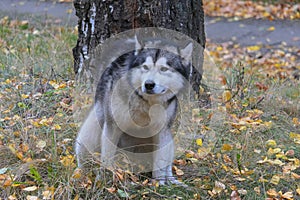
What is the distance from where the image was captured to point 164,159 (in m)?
3.94

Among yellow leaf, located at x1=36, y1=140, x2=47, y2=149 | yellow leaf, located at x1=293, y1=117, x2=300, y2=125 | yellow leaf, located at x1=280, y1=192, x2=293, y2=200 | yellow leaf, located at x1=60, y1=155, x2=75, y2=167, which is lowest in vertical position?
yellow leaf, located at x1=280, y1=192, x2=293, y2=200

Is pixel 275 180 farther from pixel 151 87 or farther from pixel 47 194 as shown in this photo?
pixel 47 194

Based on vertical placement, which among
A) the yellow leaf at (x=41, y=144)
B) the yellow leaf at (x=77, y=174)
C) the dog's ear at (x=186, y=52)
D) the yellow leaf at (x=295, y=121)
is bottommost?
the yellow leaf at (x=295, y=121)

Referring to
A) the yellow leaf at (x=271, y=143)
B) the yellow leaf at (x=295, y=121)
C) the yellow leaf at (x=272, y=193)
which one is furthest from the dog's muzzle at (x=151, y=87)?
the yellow leaf at (x=295, y=121)

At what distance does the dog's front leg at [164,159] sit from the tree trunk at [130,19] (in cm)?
126

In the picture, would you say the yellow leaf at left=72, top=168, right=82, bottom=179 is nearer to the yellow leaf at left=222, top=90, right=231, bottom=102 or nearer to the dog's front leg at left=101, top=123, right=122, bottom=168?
the dog's front leg at left=101, top=123, right=122, bottom=168

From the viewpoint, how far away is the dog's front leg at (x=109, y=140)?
376 cm

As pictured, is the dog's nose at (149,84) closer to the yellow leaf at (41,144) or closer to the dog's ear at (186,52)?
the dog's ear at (186,52)

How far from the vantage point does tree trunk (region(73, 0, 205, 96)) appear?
15.4 feet

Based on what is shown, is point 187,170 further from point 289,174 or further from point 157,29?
point 157,29

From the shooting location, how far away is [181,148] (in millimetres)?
4336

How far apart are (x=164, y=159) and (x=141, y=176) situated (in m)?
0.22

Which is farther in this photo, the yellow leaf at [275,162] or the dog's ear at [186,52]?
the yellow leaf at [275,162]

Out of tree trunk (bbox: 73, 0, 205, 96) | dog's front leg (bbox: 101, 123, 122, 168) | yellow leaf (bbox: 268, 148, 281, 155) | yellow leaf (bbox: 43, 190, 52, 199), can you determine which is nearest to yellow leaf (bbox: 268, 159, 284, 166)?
yellow leaf (bbox: 268, 148, 281, 155)
